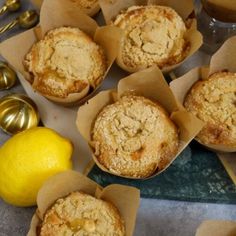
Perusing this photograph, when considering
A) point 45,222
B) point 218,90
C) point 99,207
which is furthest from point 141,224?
point 218,90

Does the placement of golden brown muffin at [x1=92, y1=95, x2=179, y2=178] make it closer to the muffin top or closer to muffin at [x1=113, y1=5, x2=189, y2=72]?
muffin at [x1=113, y1=5, x2=189, y2=72]

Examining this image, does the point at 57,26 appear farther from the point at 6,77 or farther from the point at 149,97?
the point at 149,97

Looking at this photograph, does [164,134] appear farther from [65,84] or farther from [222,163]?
[65,84]

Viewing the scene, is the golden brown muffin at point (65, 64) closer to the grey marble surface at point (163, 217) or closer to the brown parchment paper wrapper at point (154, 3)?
the brown parchment paper wrapper at point (154, 3)

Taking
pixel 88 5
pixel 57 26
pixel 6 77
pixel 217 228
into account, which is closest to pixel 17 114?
pixel 6 77

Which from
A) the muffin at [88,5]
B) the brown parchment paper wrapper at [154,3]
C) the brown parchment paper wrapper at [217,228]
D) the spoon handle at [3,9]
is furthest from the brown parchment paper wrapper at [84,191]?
the spoon handle at [3,9]

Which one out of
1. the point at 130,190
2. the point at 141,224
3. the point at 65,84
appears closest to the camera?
the point at 130,190
